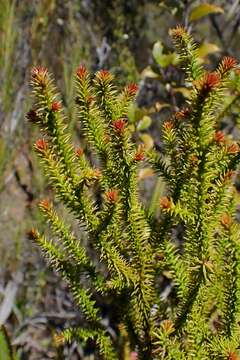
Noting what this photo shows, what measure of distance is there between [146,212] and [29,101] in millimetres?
2050

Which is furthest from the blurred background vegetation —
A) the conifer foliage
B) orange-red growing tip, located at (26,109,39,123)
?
orange-red growing tip, located at (26,109,39,123)

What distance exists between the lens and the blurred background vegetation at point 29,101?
2.23 m

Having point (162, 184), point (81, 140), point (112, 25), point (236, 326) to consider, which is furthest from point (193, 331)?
point (112, 25)

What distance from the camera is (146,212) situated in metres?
1.03

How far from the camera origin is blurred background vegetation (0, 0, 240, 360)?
2.23m

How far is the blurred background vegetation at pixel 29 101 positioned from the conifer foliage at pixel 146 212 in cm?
88

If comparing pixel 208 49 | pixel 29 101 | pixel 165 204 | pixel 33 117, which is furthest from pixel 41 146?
pixel 29 101

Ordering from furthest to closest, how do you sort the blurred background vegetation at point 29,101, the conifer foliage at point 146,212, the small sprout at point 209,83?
the blurred background vegetation at point 29,101
the conifer foliage at point 146,212
the small sprout at point 209,83

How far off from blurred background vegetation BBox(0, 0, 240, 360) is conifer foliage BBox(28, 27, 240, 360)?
2.87 feet

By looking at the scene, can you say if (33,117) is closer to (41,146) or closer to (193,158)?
(41,146)

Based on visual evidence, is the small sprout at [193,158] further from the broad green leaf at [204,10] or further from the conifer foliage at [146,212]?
the broad green leaf at [204,10]

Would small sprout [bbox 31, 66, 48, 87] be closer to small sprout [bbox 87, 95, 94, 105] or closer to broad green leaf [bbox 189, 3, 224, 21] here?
small sprout [bbox 87, 95, 94, 105]

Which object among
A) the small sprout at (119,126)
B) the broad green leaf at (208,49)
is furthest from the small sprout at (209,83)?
the broad green leaf at (208,49)

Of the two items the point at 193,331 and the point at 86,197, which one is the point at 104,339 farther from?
the point at 86,197
